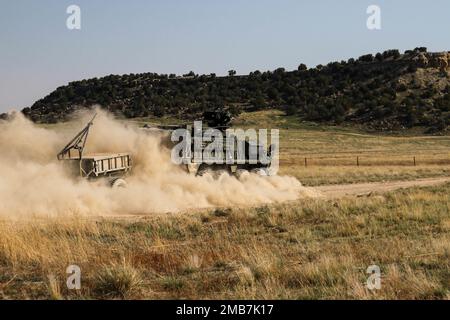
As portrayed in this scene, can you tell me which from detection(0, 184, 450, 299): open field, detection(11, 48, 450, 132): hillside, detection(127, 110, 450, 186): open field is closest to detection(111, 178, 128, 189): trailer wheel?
detection(0, 184, 450, 299): open field

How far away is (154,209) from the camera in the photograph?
18344mm

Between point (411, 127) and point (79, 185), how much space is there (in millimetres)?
55090

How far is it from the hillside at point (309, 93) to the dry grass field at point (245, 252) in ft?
169

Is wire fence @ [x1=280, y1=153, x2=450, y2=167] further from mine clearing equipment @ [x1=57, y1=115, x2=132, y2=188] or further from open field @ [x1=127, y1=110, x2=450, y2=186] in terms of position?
mine clearing equipment @ [x1=57, y1=115, x2=132, y2=188]

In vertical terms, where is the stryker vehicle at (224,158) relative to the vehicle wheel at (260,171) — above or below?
above

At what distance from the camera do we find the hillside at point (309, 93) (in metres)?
71.0

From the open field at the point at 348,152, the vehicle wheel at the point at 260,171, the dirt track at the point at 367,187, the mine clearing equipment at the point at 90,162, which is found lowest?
the open field at the point at 348,152

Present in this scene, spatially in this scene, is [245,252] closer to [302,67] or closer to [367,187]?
[367,187]

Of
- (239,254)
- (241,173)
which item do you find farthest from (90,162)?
(239,254)

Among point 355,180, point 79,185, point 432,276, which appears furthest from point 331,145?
point 432,276

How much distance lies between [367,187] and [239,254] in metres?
18.0

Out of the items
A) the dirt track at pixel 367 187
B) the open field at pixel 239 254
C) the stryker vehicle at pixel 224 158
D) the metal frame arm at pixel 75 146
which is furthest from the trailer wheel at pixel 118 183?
the dirt track at pixel 367 187

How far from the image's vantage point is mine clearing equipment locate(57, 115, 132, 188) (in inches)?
704

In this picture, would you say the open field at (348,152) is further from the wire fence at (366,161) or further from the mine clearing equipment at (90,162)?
the mine clearing equipment at (90,162)
